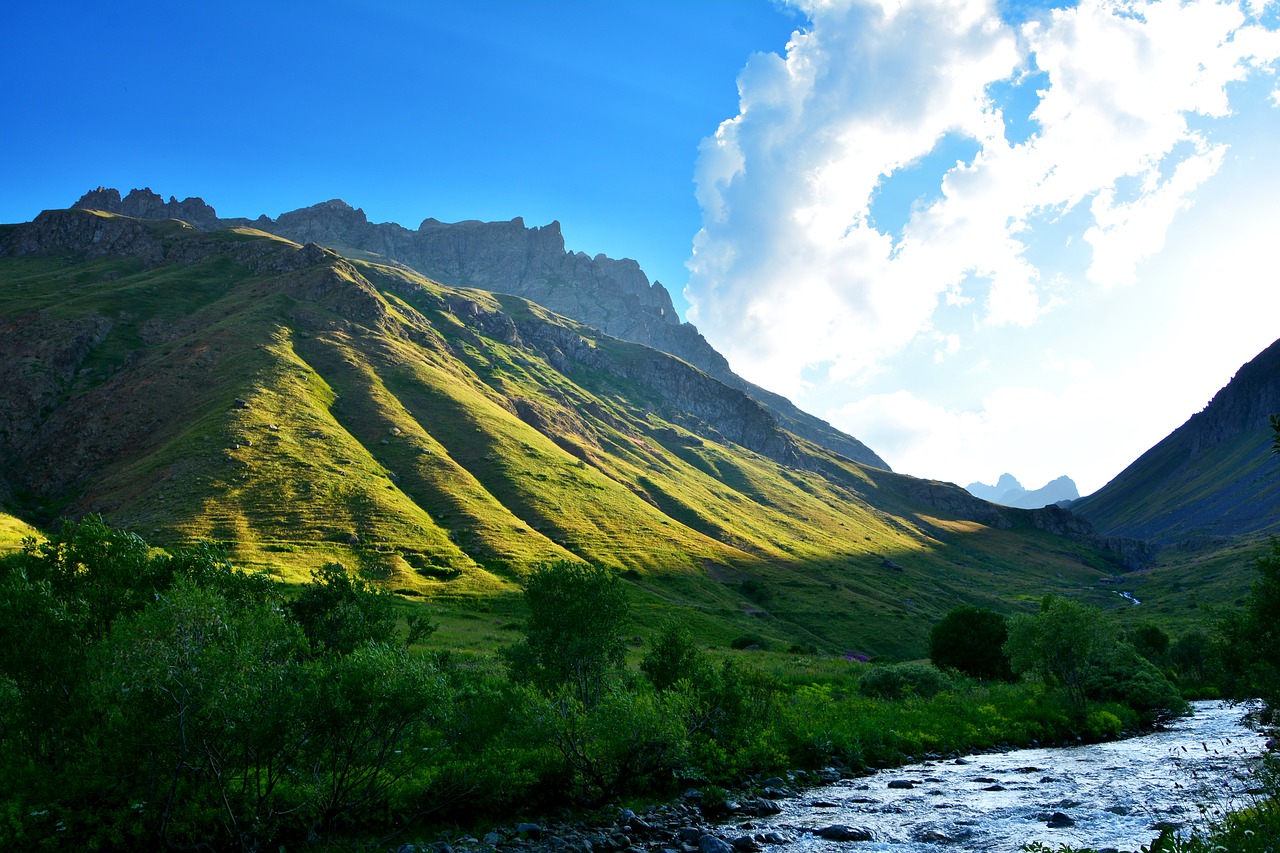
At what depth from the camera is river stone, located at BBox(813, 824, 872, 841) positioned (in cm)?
2531

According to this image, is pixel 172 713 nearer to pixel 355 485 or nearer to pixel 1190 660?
pixel 1190 660

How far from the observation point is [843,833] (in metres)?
25.5

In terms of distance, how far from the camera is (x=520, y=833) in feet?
82.8

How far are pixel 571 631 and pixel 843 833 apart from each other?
1786cm

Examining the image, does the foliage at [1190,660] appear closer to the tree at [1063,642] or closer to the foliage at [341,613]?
the tree at [1063,642]

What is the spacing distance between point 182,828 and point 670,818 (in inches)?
742

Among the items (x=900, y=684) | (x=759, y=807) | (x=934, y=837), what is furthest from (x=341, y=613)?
(x=900, y=684)

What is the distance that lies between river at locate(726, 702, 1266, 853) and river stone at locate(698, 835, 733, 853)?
2.61 meters

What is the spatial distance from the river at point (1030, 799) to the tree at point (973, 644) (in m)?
27.3

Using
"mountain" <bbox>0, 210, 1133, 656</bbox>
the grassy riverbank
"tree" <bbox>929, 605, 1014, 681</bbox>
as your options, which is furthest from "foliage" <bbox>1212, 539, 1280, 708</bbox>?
"mountain" <bbox>0, 210, 1133, 656</bbox>

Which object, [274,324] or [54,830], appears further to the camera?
[274,324]

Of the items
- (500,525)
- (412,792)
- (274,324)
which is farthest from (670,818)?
(274,324)

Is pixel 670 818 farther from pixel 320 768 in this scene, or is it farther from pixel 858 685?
pixel 858 685

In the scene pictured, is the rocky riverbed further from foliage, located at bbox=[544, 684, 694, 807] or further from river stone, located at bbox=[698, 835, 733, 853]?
foliage, located at bbox=[544, 684, 694, 807]
